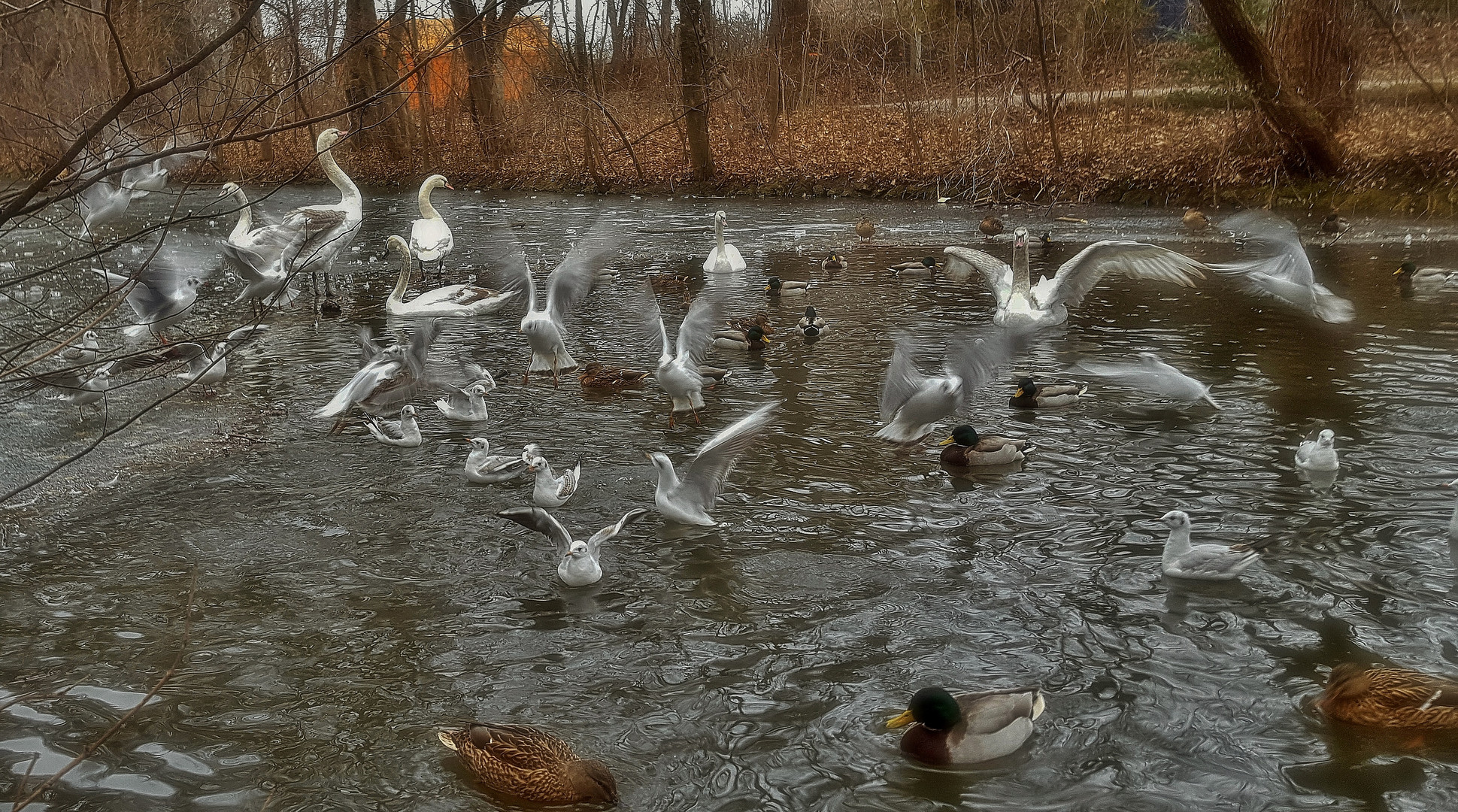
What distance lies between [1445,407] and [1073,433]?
2.63 m

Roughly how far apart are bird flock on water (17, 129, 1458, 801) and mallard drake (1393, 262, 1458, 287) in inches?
0.9

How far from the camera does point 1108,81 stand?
79.4 feet

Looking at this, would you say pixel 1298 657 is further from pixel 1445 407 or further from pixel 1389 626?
pixel 1445 407

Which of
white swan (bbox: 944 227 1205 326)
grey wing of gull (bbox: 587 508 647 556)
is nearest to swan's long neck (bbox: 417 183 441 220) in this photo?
white swan (bbox: 944 227 1205 326)

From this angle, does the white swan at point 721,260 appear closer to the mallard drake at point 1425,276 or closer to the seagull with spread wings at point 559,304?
the seagull with spread wings at point 559,304

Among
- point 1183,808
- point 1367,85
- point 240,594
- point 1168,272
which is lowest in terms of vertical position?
point 1183,808

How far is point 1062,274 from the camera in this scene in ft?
34.2

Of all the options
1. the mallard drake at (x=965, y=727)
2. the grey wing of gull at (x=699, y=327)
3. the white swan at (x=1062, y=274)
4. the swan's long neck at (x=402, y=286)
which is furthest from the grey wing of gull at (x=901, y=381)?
the swan's long neck at (x=402, y=286)

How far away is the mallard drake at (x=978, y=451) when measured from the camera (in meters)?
7.56

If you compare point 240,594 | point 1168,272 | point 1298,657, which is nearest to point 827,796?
point 1298,657

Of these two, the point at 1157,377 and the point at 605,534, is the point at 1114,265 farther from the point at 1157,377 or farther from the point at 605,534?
the point at 605,534

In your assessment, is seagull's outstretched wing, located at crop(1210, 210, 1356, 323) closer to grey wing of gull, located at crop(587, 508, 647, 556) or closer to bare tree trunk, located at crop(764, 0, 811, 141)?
grey wing of gull, located at crop(587, 508, 647, 556)

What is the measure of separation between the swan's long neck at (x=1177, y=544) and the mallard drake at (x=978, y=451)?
73.1 inches

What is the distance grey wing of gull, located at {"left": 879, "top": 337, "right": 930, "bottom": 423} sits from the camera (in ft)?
25.2
